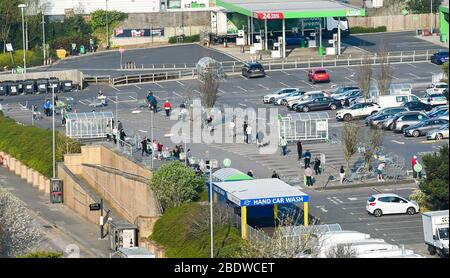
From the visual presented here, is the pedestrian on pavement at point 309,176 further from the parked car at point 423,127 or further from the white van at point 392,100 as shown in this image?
the white van at point 392,100

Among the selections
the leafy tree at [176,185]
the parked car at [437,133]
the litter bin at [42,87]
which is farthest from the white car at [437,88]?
the leafy tree at [176,185]

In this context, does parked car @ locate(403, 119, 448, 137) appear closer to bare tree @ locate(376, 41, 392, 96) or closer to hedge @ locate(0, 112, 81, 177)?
bare tree @ locate(376, 41, 392, 96)

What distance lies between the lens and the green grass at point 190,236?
4691cm

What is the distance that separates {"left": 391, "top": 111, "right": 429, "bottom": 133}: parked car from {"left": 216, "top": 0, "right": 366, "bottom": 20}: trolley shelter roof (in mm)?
31600

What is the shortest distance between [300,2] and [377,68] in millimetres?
18043

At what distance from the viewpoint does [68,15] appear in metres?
119

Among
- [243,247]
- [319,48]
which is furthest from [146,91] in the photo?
[243,247]

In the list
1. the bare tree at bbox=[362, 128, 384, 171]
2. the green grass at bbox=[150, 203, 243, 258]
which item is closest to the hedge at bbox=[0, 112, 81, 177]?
the bare tree at bbox=[362, 128, 384, 171]

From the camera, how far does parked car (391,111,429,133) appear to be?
70438 millimetres

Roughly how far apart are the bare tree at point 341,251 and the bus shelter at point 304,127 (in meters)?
29.4

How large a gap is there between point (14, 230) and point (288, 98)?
29818 millimetres

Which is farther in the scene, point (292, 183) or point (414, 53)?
point (414, 53)
